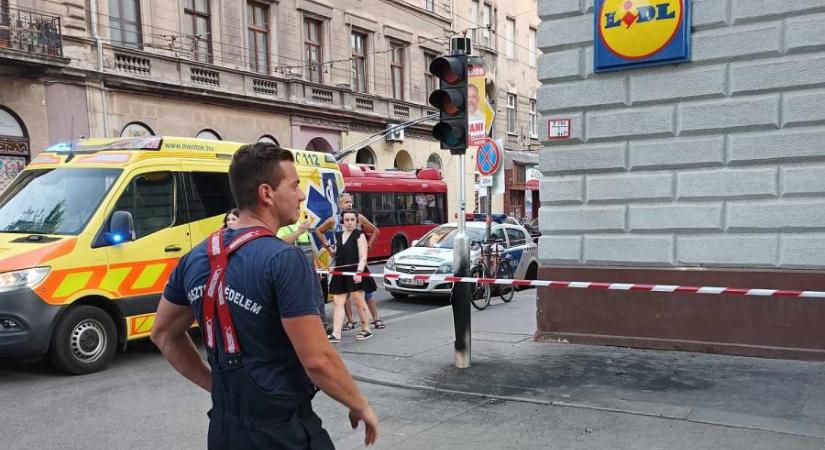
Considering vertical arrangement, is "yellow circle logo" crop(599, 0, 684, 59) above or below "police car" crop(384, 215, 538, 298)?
above

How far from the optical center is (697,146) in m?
7.34

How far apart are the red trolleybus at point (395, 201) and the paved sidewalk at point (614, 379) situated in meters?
12.9

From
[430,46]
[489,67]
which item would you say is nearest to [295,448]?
[430,46]

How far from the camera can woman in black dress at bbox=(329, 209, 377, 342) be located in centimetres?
910

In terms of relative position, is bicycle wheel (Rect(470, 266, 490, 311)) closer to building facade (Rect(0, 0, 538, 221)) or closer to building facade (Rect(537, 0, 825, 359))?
building facade (Rect(537, 0, 825, 359))

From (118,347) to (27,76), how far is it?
13643mm

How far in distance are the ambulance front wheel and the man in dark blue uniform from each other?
215 inches

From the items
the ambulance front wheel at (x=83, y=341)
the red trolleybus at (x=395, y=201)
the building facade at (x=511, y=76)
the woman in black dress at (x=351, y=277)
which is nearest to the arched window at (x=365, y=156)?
the red trolleybus at (x=395, y=201)

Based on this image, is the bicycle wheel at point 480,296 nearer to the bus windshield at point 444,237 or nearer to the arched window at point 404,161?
the bus windshield at point 444,237

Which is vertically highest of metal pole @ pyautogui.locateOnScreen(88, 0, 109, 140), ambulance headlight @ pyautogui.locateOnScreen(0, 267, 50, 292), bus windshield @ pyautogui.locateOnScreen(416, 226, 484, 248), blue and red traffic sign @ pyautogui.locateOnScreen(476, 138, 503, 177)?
metal pole @ pyautogui.locateOnScreen(88, 0, 109, 140)

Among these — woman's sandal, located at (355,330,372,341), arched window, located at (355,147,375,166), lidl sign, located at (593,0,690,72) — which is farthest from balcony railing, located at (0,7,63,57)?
lidl sign, located at (593,0,690,72)

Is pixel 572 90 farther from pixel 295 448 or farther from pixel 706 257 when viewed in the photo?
pixel 295 448

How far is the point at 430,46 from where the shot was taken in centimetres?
3578

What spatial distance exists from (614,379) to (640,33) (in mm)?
3894
